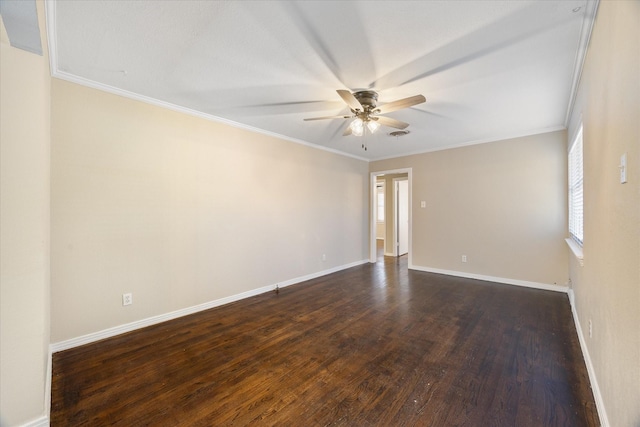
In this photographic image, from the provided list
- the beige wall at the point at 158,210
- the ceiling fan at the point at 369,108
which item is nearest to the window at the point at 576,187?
the ceiling fan at the point at 369,108

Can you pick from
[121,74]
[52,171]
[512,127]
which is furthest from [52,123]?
[512,127]

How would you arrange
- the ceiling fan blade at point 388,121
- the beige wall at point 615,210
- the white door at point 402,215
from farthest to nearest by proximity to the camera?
the white door at point 402,215
the ceiling fan blade at point 388,121
the beige wall at point 615,210

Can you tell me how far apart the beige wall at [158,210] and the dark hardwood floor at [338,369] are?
0.42m

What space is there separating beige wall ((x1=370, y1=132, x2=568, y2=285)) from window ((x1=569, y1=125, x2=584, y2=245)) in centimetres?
34

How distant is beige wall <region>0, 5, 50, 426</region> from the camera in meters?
1.34

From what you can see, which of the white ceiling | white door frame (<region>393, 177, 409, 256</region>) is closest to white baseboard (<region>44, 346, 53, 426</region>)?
the white ceiling

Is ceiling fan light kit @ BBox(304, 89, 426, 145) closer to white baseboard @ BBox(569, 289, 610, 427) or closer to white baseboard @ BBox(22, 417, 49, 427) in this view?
white baseboard @ BBox(569, 289, 610, 427)

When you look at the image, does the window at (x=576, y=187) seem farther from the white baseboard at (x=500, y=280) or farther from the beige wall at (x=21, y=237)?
the beige wall at (x=21, y=237)

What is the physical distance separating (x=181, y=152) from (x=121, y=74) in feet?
3.05

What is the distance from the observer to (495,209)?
14.7 feet

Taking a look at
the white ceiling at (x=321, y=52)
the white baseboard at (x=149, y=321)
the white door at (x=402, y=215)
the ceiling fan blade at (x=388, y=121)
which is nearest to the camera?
the white ceiling at (x=321, y=52)

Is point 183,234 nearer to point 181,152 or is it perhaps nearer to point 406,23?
point 181,152

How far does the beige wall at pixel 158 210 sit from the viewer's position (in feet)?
7.86

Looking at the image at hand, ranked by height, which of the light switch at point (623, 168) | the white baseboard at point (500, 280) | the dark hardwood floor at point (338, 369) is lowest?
the dark hardwood floor at point (338, 369)
